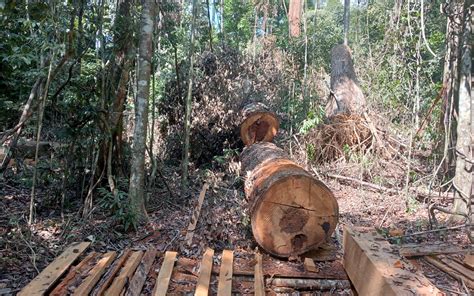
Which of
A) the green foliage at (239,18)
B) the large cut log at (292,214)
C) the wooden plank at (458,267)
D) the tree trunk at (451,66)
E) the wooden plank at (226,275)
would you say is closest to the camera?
the wooden plank at (458,267)

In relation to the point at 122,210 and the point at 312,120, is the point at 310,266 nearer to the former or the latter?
the point at 122,210

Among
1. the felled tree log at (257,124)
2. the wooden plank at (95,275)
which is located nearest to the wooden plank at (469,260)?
the wooden plank at (95,275)

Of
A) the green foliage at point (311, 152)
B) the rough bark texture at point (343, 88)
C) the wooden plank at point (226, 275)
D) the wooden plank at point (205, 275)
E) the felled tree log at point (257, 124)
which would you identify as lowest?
the wooden plank at point (226, 275)

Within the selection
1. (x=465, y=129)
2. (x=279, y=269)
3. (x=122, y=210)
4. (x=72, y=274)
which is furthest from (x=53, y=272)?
(x=465, y=129)

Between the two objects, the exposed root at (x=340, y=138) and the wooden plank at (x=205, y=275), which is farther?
the exposed root at (x=340, y=138)

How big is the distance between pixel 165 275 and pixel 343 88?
271 inches

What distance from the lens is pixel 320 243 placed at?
162 inches

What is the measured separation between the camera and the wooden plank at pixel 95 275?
289 centimetres

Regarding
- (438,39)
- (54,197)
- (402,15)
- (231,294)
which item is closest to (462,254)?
(231,294)

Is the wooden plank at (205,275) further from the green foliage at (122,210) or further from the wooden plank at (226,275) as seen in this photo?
the green foliage at (122,210)

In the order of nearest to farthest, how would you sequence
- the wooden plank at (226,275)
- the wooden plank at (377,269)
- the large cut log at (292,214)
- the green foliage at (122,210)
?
the wooden plank at (377,269), the wooden plank at (226,275), the large cut log at (292,214), the green foliage at (122,210)

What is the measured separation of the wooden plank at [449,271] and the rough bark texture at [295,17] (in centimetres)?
1328

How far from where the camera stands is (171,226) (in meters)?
4.82

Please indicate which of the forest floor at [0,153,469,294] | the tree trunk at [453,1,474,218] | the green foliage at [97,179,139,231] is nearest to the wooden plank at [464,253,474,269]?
the forest floor at [0,153,469,294]
